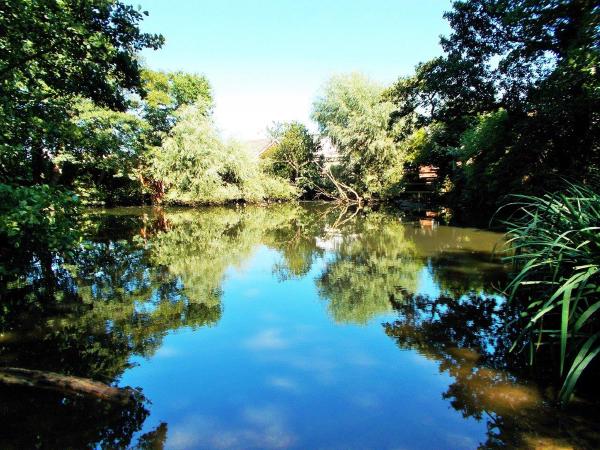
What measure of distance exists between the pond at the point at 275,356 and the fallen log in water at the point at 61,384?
67 mm

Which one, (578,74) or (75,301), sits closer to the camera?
(75,301)

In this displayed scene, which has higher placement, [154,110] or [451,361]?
[154,110]

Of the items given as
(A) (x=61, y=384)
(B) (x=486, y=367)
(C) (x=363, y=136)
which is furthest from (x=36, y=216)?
(C) (x=363, y=136)

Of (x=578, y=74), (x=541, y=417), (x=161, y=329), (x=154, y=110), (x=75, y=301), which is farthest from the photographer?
(x=154, y=110)

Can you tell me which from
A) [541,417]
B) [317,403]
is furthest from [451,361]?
[317,403]

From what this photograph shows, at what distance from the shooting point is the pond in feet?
→ 10.5

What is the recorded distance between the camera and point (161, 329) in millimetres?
5371

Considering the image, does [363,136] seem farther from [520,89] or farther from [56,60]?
[56,60]

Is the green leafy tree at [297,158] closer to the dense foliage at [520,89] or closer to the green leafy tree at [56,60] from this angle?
the dense foliage at [520,89]

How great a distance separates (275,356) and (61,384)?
2185 millimetres

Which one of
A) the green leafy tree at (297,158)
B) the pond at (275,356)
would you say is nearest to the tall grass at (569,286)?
the pond at (275,356)

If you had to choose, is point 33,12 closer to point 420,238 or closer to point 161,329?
point 161,329

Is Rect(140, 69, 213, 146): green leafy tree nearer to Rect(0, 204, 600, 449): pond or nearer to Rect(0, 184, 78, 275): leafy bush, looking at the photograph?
Rect(0, 204, 600, 449): pond

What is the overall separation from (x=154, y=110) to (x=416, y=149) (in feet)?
58.1
